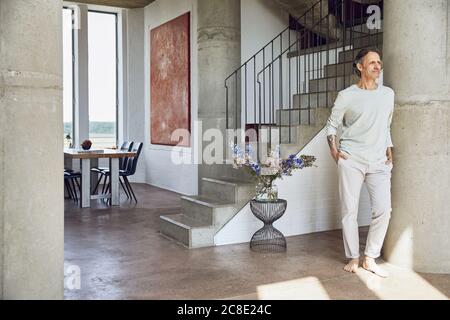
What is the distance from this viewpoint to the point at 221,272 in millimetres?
4422

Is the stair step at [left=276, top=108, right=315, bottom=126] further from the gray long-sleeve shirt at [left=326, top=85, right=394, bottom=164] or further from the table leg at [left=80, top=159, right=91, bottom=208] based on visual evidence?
the table leg at [left=80, top=159, right=91, bottom=208]

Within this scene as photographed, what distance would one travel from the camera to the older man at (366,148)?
4.21m

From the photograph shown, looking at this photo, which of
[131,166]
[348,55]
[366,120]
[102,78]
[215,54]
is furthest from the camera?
[102,78]

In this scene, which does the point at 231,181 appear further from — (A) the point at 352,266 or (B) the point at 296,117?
(A) the point at 352,266

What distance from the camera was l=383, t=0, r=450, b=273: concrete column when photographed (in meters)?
4.29

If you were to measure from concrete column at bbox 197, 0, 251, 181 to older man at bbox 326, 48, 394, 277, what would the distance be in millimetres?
3245


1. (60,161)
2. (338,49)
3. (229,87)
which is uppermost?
(338,49)

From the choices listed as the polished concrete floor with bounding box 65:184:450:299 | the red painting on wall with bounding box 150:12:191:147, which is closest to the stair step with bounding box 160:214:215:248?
the polished concrete floor with bounding box 65:184:450:299

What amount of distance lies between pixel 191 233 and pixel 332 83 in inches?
111

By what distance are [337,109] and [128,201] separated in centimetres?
508

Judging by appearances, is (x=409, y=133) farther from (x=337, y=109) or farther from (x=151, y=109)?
(x=151, y=109)

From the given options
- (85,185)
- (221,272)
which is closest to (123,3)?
(85,185)

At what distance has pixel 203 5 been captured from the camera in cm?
767
